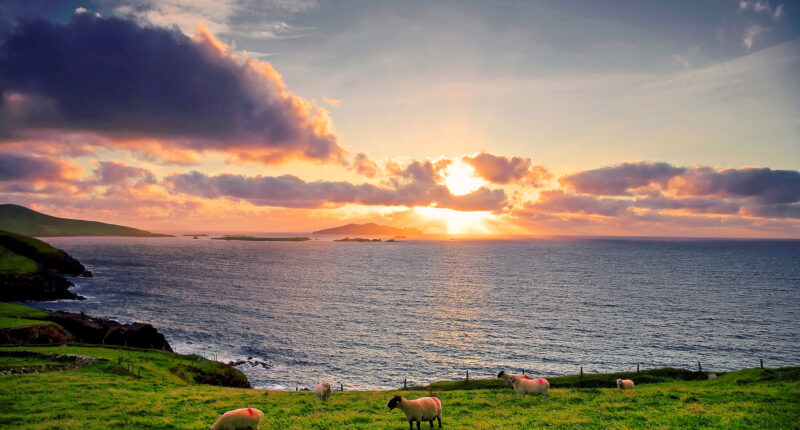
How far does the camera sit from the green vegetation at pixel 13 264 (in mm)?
127600

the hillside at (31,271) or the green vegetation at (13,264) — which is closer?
the hillside at (31,271)

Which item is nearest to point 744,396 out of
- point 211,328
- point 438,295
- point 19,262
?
point 211,328

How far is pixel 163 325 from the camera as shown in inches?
3745

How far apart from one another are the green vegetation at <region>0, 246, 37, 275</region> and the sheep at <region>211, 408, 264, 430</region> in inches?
6124

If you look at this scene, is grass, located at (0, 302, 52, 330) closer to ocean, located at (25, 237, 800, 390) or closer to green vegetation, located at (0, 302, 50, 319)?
green vegetation, located at (0, 302, 50, 319)

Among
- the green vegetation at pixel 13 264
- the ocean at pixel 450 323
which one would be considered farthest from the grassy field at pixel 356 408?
the green vegetation at pixel 13 264

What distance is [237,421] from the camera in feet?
65.0

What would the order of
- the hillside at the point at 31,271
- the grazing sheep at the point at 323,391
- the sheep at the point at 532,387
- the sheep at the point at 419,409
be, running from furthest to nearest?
the hillside at the point at 31,271, the grazing sheep at the point at 323,391, the sheep at the point at 532,387, the sheep at the point at 419,409

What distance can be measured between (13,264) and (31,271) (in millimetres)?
9319

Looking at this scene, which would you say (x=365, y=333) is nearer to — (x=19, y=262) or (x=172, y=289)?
(x=172, y=289)

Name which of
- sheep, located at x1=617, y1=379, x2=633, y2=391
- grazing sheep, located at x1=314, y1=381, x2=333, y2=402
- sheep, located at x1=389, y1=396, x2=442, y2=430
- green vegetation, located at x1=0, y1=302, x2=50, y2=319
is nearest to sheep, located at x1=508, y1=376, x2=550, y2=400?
sheep, located at x1=389, y1=396, x2=442, y2=430

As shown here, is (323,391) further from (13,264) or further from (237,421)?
(13,264)

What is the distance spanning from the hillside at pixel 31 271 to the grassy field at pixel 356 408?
116425 millimetres

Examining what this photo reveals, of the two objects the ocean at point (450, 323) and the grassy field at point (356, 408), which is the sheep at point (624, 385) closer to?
the grassy field at point (356, 408)
